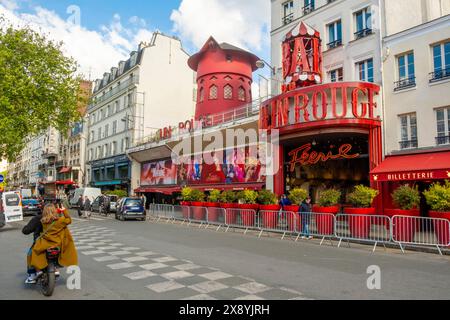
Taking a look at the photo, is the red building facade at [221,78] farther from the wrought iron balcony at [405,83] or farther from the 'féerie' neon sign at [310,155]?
the wrought iron balcony at [405,83]

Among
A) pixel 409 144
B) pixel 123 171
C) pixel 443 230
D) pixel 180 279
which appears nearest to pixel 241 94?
pixel 123 171

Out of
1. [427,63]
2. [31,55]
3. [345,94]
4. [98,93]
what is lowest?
[345,94]

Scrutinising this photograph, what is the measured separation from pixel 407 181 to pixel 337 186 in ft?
22.5

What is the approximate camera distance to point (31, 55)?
80.3ft

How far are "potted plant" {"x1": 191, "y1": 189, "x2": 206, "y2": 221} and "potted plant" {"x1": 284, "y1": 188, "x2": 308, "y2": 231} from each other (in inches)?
206

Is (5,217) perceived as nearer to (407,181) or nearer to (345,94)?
(345,94)

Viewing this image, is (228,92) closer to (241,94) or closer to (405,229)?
(241,94)

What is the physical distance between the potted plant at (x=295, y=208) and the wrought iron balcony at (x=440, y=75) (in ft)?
22.5

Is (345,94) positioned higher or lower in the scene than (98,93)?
lower

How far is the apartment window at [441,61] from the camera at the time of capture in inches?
578

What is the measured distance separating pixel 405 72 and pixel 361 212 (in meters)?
7.38

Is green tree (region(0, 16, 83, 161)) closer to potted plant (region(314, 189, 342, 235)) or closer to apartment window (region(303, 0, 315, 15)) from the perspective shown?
apartment window (region(303, 0, 315, 15))

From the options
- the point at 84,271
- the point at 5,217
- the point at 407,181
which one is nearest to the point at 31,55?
the point at 5,217

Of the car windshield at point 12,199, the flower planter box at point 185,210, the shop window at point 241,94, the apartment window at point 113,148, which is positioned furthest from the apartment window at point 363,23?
the apartment window at point 113,148
